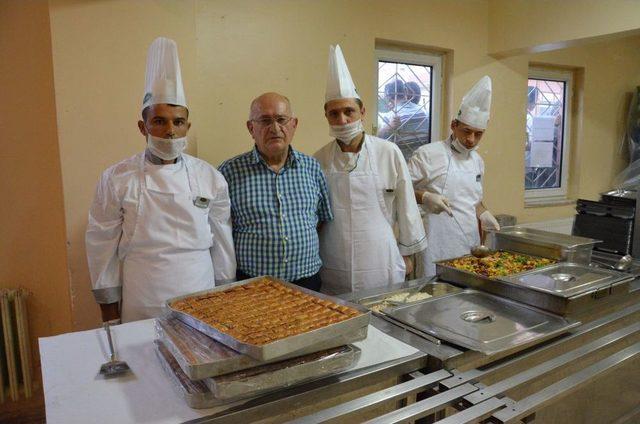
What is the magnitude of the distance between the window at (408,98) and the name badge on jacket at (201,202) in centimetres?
174

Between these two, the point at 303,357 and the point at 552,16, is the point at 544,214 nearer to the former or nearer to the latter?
the point at 552,16

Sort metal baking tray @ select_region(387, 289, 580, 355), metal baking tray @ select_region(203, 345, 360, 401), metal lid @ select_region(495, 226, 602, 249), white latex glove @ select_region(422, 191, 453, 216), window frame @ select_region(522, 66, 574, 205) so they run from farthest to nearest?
window frame @ select_region(522, 66, 574, 205), white latex glove @ select_region(422, 191, 453, 216), metal lid @ select_region(495, 226, 602, 249), metal baking tray @ select_region(387, 289, 580, 355), metal baking tray @ select_region(203, 345, 360, 401)

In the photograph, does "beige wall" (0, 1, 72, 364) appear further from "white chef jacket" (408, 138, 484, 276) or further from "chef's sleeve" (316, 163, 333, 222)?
"white chef jacket" (408, 138, 484, 276)

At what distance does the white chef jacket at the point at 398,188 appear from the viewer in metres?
1.91

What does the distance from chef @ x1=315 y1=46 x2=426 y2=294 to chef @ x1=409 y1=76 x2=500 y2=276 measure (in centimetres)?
50

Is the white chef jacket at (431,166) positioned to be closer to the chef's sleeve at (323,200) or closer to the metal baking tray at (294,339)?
the chef's sleeve at (323,200)

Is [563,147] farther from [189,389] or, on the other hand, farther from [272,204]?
[189,389]

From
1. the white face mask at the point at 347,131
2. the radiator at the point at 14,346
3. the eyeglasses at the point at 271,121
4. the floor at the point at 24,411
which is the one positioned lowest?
the floor at the point at 24,411

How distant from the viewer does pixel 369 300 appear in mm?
1496

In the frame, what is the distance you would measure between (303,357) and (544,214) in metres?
3.48

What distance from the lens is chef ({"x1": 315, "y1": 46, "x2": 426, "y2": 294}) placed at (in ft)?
6.08

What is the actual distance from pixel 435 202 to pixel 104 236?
1429 millimetres

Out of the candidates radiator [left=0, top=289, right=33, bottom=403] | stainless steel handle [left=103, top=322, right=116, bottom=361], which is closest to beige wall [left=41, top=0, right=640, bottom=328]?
radiator [left=0, top=289, right=33, bottom=403]

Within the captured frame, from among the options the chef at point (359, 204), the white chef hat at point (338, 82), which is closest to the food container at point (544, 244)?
the chef at point (359, 204)
